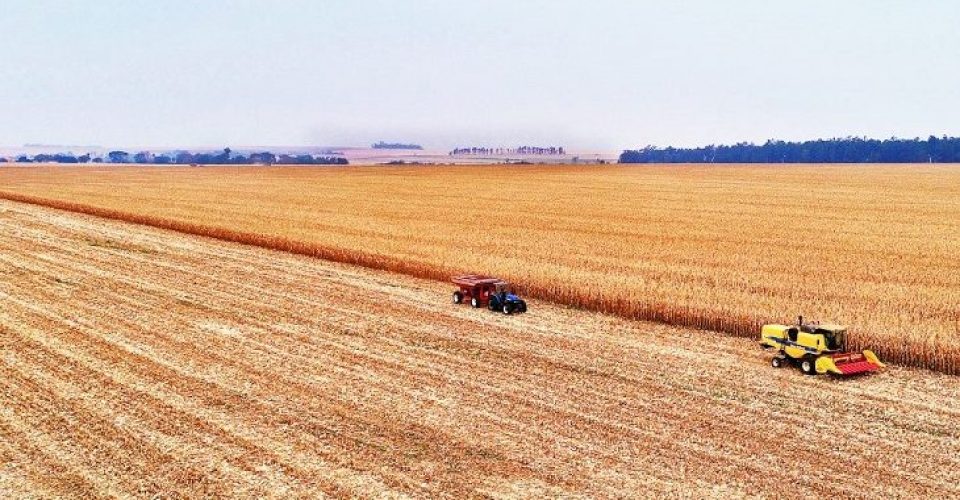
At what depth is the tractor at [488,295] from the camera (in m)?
20.7

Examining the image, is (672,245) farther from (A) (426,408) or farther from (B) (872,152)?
(B) (872,152)

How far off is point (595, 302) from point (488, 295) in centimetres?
267

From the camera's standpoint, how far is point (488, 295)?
21.3 m

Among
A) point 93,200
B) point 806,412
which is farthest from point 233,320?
point 93,200

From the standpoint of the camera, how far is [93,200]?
55156 millimetres

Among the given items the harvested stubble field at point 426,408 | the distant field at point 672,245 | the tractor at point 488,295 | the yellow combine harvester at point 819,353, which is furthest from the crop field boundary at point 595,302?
the tractor at point 488,295

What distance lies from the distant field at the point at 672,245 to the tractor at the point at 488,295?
5.95ft

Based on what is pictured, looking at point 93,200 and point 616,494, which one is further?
point 93,200

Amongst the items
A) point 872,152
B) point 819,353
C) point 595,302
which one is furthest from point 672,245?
point 872,152

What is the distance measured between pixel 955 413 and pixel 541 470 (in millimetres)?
7232

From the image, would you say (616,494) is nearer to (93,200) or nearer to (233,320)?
(233,320)

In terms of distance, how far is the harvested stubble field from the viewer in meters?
11.1

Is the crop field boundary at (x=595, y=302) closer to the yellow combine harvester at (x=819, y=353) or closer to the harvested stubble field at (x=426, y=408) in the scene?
the harvested stubble field at (x=426, y=408)

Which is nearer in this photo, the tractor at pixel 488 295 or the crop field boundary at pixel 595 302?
the crop field boundary at pixel 595 302
